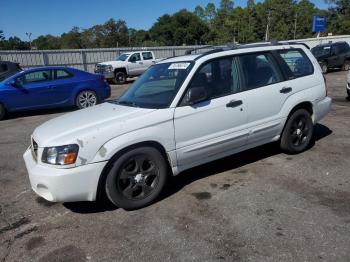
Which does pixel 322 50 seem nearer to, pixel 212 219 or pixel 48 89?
pixel 48 89

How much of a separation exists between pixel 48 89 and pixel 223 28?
107 meters

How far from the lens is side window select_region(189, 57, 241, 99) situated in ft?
15.0

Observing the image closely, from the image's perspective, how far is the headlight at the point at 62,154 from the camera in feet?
12.1

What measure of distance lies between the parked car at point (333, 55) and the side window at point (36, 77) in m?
15.7

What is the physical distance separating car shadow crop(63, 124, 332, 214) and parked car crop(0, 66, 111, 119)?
699 centimetres

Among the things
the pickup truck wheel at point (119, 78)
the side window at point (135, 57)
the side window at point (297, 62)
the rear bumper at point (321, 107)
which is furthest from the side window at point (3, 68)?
the rear bumper at point (321, 107)

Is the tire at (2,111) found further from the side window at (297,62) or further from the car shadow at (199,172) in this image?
the side window at (297,62)

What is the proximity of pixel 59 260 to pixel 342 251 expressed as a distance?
252cm

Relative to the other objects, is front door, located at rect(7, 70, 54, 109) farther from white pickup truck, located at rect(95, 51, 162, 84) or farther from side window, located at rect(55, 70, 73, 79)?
white pickup truck, located at rect(95, 51, 162, 84)

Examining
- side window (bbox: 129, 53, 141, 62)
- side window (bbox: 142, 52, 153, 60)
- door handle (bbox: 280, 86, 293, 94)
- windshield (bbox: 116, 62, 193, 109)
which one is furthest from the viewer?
side window (bbox: 142, 52, 153, 60)

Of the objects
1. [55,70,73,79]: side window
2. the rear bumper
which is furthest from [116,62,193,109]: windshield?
[55,70,73,79]: side window

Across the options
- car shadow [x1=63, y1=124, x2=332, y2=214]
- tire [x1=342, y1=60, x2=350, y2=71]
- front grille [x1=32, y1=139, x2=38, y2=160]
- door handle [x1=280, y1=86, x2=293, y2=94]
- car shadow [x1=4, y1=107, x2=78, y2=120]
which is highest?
door handle [x1=280, y1=86, x2=293, y2=94]

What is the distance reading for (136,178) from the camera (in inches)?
161

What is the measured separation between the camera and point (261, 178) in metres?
4.81
